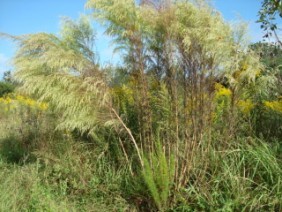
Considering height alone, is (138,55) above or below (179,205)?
above

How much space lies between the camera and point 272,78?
14.5 feet

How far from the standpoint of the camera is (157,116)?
4352 millimetres

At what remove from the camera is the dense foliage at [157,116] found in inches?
151

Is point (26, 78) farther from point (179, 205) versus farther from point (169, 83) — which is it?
point (179, 205)

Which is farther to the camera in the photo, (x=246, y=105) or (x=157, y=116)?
(x=246, y=105)

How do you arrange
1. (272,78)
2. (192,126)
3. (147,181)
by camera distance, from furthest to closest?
(272,78) → (192,126) → (147,181)

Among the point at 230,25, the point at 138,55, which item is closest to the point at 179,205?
the point at 138,55

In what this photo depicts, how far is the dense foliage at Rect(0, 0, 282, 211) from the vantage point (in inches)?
151

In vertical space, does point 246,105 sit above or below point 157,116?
above

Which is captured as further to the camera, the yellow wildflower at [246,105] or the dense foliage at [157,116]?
the yellow wildflower at [246,105]

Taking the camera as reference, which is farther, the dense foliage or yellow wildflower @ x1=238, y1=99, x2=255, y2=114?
yellow wildflower @ x1=238, y1=99, x2=255, y2=114

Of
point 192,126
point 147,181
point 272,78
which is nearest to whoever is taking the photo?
point 147,181

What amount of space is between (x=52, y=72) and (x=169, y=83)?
1.60 meters

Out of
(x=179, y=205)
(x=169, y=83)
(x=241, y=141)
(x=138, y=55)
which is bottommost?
(x=179, y=205)
